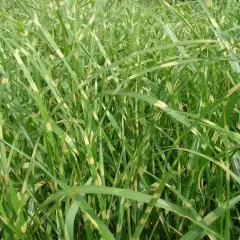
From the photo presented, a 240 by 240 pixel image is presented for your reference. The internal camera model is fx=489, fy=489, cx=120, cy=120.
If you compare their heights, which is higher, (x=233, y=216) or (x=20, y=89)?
(x=20, y=89)

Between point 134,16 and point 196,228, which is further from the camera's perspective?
point 134,16

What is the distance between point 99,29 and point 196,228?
83cm

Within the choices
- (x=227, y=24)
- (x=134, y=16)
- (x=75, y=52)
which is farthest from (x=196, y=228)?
(x=134, y=16)

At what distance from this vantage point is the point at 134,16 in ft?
4.49

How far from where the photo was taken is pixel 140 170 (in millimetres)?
760

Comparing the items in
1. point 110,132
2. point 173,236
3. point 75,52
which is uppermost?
point 75,52

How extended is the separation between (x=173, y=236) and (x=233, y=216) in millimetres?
103

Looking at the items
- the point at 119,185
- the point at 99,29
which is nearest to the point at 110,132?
the point at 119,185

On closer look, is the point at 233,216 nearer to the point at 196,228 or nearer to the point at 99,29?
the point at 196,228

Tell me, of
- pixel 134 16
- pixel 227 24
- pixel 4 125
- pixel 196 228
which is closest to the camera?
pixel 196 228

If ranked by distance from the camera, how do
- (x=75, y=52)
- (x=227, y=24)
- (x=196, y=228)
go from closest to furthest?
1. (x=196, y=228)
2. (x=75, y=52)
3. (x=227, y=24)

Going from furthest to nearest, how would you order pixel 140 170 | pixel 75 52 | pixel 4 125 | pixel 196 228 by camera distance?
1. pixel 75 52
2. pixel 4 125
3. pixel 140 170
4. pixel 196 228

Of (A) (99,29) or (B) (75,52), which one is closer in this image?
(B) (75,52)

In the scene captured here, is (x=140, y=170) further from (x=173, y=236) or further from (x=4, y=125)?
(x=4, y=125)
